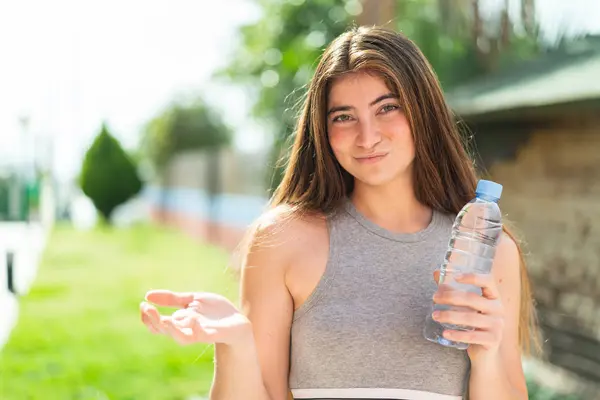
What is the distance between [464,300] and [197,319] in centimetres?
58

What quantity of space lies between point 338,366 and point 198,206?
19.7 metres

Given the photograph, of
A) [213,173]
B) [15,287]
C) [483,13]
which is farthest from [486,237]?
[213,173]

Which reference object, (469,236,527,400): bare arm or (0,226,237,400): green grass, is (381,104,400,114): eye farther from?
(0,226,237,400): green grass

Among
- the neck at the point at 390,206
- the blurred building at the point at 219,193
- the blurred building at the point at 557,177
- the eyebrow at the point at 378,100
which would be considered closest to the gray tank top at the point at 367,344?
the neck at the point at 390,206

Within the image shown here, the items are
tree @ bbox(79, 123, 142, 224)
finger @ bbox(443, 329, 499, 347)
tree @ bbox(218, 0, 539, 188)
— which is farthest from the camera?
tree @ bbox(79, 123, 142, 224)

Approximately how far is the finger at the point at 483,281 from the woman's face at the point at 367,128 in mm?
363

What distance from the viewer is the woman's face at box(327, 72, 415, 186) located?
196 cm

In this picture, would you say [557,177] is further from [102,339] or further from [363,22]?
[102,339]

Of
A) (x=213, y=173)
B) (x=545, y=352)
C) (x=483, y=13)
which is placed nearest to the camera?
→ (x=545, y=352)

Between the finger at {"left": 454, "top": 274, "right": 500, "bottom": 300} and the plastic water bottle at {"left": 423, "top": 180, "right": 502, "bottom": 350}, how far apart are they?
0.08 metres

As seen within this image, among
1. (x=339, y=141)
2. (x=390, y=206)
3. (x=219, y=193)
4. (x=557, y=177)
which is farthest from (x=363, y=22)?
(x=219, y=193)

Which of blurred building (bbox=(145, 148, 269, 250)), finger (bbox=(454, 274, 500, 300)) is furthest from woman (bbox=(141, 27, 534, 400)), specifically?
blurred building (bbox=(145, 148, 269, 250))

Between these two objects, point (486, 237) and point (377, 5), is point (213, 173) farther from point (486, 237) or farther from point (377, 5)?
point (486, 237)

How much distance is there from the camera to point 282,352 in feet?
6.55
